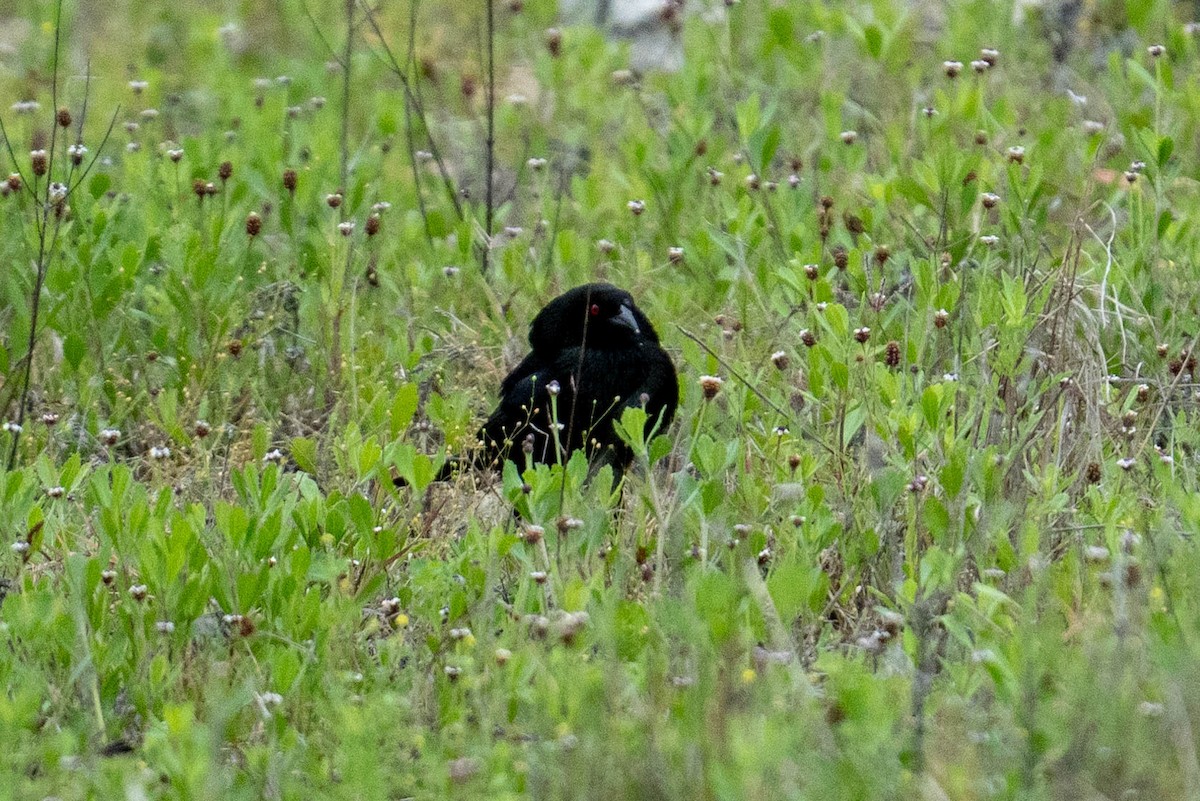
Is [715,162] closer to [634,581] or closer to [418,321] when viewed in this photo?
[418,321]

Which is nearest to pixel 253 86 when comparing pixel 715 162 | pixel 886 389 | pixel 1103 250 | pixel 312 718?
pixel 715 162

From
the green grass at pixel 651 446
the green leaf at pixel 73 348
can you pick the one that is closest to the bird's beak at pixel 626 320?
the green grass at pixel 651 446

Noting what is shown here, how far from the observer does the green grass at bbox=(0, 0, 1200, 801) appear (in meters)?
2.92

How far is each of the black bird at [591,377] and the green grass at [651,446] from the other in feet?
0.49

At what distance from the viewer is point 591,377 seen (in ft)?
18.7

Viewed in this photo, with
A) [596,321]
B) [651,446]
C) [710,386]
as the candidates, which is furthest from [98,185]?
[710,386]

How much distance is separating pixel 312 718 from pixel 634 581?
952 millimetres

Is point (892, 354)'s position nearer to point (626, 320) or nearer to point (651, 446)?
point (651, 446)

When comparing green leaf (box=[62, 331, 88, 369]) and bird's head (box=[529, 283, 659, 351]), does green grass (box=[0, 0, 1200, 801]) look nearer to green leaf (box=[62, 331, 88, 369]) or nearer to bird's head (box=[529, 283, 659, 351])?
green leaf (box=[62, 331, 88, 369])

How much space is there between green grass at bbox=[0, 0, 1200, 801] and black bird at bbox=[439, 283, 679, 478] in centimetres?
15

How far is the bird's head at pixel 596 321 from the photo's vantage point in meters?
5.72

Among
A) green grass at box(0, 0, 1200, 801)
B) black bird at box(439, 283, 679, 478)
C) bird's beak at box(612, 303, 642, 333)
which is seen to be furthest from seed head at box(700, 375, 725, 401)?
bird's beak at box(612, 303, 642, 333)

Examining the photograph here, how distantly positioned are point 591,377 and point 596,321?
0.59 feet

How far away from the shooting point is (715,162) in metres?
7.12
